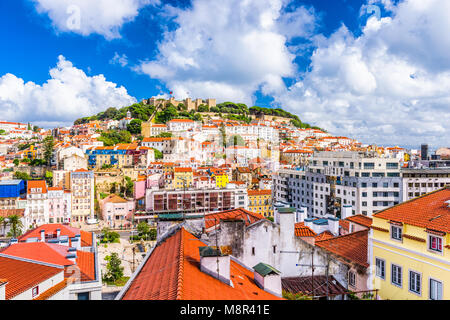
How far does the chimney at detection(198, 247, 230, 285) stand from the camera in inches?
127

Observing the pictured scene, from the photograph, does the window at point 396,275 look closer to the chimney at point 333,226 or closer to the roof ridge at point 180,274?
the roof ridge at point 180,274

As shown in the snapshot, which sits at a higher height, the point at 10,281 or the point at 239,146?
the point at 239,146

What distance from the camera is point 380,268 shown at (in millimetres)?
4398

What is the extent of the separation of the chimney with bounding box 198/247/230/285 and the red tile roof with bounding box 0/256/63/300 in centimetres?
246

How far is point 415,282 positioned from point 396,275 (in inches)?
11.7

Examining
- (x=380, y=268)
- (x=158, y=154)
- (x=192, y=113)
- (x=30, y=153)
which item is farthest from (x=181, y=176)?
(x=192, y=113)

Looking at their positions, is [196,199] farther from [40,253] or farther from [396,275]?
[396,275]

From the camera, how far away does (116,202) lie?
31.8 m

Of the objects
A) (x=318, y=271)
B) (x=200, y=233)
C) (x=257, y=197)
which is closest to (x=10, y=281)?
(x=200, y=233)

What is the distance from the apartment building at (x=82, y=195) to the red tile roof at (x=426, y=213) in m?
30.5

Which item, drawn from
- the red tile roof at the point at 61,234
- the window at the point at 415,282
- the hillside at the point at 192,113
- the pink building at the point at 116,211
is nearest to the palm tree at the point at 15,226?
the pink building at the point at 116,211
